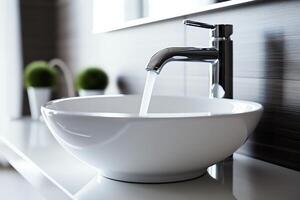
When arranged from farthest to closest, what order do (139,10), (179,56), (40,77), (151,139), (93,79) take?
(40,77) → (93,79) → (139,10) → (179,56) → (151,139)

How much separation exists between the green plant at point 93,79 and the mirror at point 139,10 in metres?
0.17

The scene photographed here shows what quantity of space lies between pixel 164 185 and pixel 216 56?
32 cm

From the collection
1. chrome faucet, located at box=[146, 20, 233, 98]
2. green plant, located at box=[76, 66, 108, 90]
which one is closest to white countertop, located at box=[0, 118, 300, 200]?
chrome faucet, located at box=[146, 20, 233, 98]

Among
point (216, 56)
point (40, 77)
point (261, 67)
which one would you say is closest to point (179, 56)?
point (216, 56)

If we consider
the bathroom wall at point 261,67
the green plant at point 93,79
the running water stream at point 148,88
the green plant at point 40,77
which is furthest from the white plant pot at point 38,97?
the running water stream at point 148,88

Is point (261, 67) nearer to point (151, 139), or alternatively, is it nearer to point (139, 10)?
point (151, 139)

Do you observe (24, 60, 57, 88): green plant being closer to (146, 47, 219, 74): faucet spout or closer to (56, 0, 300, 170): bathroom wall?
(56, 0, 300, 170): bathroom wall

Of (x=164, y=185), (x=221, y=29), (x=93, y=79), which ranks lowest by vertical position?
(x=164, y=185)

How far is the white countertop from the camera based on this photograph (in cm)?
71

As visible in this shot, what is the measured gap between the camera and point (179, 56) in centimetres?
89

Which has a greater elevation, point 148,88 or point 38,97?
point 148,88

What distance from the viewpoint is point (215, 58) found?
3.02 feet

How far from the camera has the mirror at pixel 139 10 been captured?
113 cm

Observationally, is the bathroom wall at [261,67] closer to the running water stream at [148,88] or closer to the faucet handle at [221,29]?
the faucet handle at [221,29]
